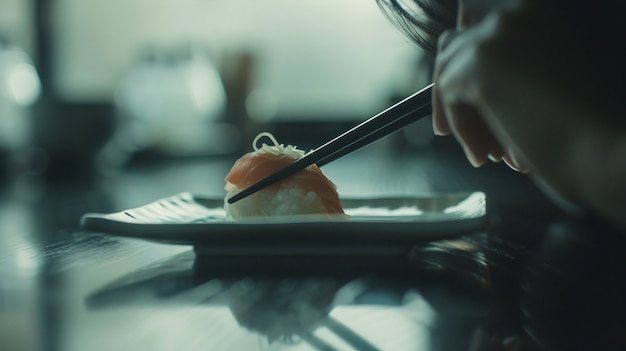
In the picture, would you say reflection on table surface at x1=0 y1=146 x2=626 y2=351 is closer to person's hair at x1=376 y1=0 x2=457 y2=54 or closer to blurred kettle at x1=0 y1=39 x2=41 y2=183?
person's hair at x1=376 y1=0 x2=457 y2=54

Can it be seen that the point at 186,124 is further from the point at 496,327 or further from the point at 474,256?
the point at 496,327

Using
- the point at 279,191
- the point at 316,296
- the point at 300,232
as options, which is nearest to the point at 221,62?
the point at 279,191

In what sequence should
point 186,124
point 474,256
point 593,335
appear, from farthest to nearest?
point 186,124 < point 474,256 < point 593,335

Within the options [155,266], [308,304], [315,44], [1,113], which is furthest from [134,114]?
[308,304]

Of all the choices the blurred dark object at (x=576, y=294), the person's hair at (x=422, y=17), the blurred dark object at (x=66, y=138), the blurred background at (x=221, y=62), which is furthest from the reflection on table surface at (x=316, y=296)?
the blurred background at (x=221, y=62)

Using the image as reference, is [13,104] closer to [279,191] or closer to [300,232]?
[279,191]

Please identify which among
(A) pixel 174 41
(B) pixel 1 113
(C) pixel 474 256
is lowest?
(C) pixel 474 256
